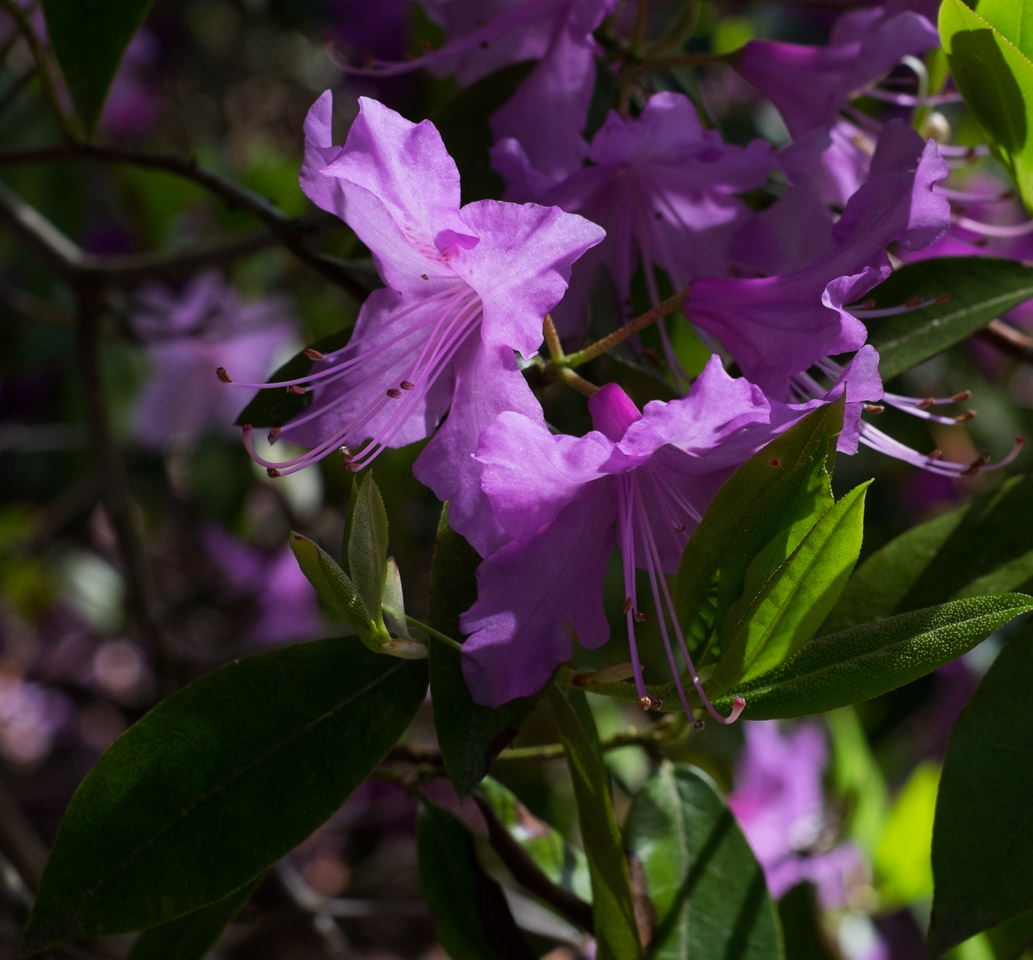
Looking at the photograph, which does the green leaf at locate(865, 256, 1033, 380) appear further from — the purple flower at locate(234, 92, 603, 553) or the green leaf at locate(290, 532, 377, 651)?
the green leaf at locate(290, 532, 377, 651)

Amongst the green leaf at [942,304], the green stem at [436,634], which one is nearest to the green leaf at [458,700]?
the green stem at [436,634]

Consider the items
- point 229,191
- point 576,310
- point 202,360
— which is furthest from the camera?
point 202,360

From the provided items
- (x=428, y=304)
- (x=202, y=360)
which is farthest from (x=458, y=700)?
(x=202, y=360)

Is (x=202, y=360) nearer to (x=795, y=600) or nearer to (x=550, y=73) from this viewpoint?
(x=550, y=73)

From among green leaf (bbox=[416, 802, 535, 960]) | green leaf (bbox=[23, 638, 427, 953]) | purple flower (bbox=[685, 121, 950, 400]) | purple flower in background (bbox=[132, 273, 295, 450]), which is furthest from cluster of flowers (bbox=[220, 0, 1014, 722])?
purple flower in background (bbox=[132, 273, 295, 450])

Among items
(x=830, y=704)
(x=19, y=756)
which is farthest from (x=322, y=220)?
(x=19, y=756)

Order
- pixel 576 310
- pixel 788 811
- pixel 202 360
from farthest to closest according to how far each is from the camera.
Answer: pixel 202 360
pixel 788 811
pixel 576 310
